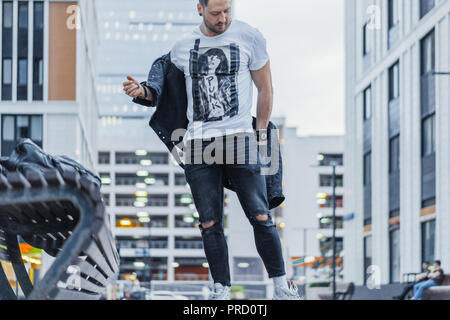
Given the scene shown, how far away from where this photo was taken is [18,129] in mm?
49938

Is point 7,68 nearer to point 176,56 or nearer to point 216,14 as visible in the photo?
point 176,56

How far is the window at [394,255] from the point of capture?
1467 inches

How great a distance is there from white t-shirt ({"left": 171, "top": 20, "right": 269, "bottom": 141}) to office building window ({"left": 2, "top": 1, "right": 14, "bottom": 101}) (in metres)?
47.7

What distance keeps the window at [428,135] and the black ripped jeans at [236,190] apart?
29.6 m

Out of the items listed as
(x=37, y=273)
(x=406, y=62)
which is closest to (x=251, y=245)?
(x=37, y=273)

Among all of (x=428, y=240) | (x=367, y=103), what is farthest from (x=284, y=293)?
(x=367, y=103)

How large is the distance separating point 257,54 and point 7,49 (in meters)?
48.4

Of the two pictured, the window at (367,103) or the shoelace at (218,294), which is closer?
the shoelace at (218,294)

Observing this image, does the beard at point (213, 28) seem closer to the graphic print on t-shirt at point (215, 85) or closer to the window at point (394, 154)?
the graphic print on t-shirt at point (215, 85)

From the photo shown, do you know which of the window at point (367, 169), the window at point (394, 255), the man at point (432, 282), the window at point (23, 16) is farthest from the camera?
the window at point (23, 16)

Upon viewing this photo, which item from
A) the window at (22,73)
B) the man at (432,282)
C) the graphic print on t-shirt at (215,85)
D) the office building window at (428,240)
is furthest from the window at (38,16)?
the graphic print on t-shirt at (215,85)

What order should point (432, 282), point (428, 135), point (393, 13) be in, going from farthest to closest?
point (393, 13), point (428, 135), point (432, 282)

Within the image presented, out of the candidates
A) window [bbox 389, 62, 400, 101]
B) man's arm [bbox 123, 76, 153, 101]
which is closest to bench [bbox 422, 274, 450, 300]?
man's arm [bbox 123, 76, 153, 101]
